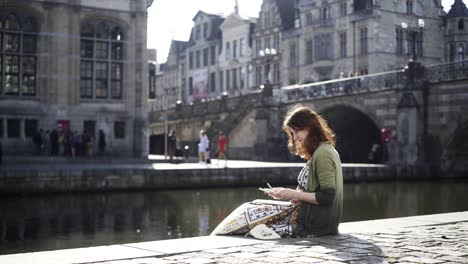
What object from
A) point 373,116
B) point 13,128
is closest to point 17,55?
point 13,128

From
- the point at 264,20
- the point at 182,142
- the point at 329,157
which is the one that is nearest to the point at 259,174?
the point at 329,157

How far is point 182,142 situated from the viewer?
55.0 meters

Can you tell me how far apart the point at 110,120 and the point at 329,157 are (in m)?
29.8

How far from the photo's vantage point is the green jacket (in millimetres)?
6996

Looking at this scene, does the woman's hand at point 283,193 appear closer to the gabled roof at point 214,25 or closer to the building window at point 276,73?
the building window at point 276,73

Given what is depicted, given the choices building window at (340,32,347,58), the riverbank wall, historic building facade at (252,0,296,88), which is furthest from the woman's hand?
historic building facade at (252,0,296,88)

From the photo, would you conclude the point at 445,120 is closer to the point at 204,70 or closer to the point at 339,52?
the point at 339,52

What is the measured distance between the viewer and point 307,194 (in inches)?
276

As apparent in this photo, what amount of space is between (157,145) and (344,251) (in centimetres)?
5736

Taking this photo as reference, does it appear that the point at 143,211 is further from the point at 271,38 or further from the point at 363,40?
the point at 271,38

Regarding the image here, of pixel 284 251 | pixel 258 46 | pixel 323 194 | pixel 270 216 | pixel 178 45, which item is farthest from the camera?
pixel 178 45

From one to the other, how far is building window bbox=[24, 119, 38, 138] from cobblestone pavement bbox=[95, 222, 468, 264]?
28.3 m

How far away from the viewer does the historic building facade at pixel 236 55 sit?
7038 centimetres

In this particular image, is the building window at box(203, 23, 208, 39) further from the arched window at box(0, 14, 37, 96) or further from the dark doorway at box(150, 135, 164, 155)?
the arched window at box(0, 14, 37, 96)
